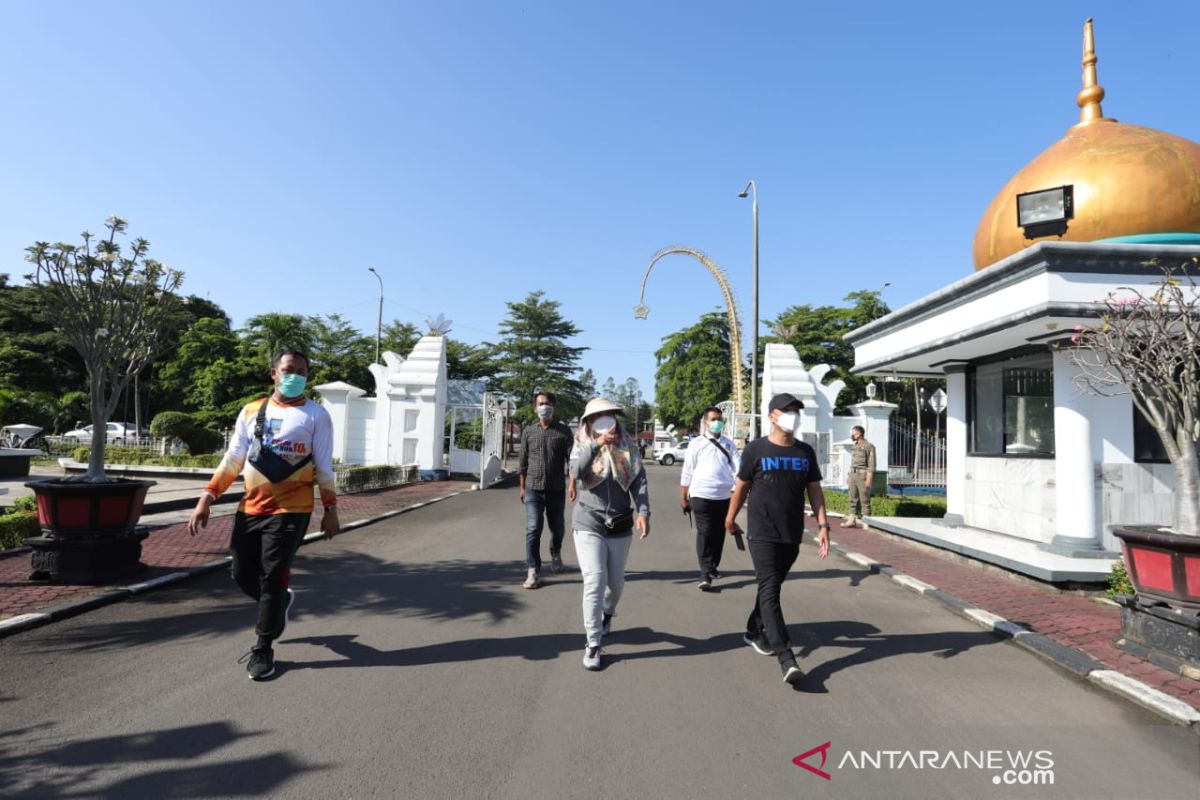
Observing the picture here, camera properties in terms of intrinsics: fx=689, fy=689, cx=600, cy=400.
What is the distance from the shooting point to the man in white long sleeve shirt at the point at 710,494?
6.74m

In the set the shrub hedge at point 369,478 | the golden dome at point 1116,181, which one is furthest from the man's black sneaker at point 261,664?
the shrub hedge at point 369,478

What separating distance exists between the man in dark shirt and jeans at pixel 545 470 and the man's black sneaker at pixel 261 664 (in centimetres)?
296

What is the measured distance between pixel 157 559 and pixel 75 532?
1488 millimetres

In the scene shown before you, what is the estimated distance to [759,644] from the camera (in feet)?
15.4

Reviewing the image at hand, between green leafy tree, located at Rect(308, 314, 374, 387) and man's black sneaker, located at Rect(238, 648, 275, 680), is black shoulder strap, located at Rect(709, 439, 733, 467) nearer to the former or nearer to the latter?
man's black sneaker, located at Rect(238, 648, 275, 680)

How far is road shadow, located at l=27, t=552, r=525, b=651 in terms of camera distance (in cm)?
477

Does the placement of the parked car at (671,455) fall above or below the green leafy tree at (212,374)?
Answer: below

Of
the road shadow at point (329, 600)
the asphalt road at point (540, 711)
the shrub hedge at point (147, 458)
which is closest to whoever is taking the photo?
the asphalt road at point (540, 711)

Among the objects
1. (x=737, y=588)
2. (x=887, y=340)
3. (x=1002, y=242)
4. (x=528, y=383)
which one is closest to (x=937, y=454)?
(x=887, y=340)

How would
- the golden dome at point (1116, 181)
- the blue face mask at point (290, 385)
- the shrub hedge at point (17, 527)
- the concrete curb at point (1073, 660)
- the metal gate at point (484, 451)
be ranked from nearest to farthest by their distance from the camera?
1. the concrete curb at point (1073, 660)
2. the blue face mask at point (290, 385)
3. the shrub hedge at point (17, 527)
4. the golden dome at point (1116, 181)
5. the metal gate at point (484, 451)

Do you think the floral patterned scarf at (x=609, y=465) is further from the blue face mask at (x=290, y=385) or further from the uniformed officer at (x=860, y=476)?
the uniformed officer at (x=860, y=476)

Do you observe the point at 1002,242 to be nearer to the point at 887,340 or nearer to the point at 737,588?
the point at 887,340

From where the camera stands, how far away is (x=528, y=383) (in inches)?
1631

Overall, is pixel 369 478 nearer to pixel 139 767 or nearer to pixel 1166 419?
pixel 139 767
